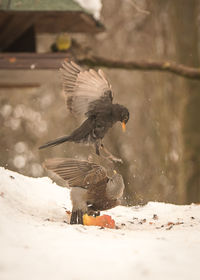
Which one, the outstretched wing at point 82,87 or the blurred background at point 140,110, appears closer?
the outstretched wing at point 82,87

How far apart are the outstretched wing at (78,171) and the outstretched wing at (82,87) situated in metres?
0.23

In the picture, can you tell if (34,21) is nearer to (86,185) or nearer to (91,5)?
(91,5)

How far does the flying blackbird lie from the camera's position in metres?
1.85

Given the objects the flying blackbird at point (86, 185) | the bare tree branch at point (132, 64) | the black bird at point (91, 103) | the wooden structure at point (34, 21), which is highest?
the wooden structure at point (34, 21)

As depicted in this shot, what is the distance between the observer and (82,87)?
1.91 m

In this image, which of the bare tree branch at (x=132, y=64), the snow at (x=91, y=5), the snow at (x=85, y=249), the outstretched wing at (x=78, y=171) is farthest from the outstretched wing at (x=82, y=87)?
the bare tree branch at (x=132, y=64)

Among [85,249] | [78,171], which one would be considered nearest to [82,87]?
[78,171]

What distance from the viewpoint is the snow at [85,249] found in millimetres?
1218

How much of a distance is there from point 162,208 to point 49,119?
56.6 inches

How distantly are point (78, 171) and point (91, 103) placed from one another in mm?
302

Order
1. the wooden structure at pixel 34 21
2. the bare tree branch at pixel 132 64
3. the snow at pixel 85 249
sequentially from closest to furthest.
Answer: the snow at pixel 85 249
the wooden structure at pixel 34 21
the bare tree branch at pixel 132 64

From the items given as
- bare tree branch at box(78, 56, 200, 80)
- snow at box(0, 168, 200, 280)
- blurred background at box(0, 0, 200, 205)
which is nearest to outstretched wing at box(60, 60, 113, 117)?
snow at box(0, 168, 200, 280)

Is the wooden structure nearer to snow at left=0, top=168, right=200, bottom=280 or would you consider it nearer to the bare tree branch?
the bare tree branch

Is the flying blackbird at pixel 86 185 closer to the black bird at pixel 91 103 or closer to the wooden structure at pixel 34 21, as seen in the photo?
the black bird at pixel 91 103
